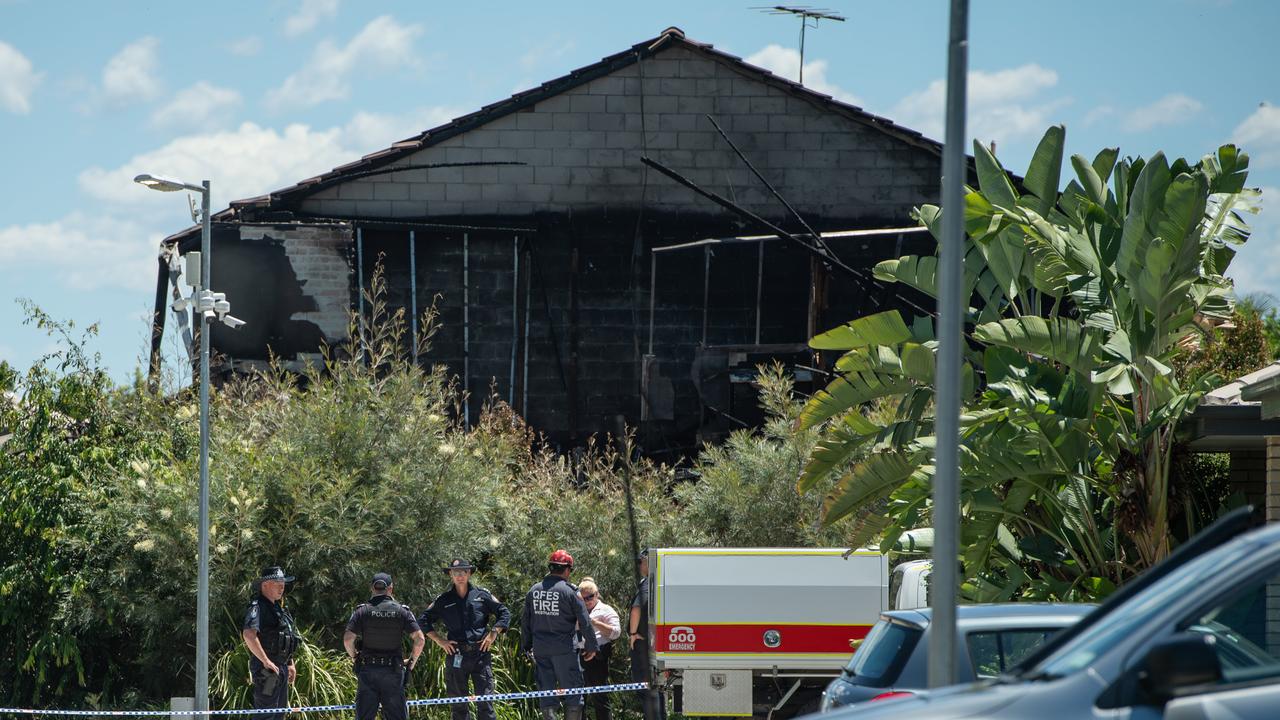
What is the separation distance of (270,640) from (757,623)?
15.5 ft

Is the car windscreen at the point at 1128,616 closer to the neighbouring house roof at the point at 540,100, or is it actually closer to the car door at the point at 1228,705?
the car door at the point at 1228,705

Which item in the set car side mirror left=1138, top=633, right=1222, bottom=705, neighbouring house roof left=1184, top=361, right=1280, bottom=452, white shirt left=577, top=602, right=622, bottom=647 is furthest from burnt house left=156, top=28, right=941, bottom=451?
car side mirror left=1138, top=633, right=1222, bottom=705

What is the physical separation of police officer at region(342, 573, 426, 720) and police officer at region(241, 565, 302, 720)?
2.56 feet

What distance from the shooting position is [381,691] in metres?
13.9

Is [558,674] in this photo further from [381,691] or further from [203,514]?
[203,514]

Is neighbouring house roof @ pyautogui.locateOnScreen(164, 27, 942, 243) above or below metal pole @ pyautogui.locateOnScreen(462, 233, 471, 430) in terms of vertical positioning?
above

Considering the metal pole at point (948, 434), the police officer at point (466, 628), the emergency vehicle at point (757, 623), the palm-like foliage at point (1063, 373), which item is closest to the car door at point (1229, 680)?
the metal pole at point (948, 434)

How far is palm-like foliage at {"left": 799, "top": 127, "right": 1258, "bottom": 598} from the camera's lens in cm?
1120

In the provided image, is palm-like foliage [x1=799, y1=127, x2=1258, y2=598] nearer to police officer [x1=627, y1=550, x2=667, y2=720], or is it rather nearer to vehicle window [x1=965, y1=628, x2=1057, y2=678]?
vehicle window [x1=965, y1=628, x2=1057, y2=678]

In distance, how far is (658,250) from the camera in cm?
2517

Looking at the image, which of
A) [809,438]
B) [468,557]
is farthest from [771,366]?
[468,557]

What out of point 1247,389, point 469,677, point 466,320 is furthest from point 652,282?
point 1247,389

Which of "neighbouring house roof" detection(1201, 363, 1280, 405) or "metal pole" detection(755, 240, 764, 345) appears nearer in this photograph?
"neighbouring house roof" detection(1201, 363, 1280, 405)

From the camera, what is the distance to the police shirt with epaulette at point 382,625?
13656 mm
